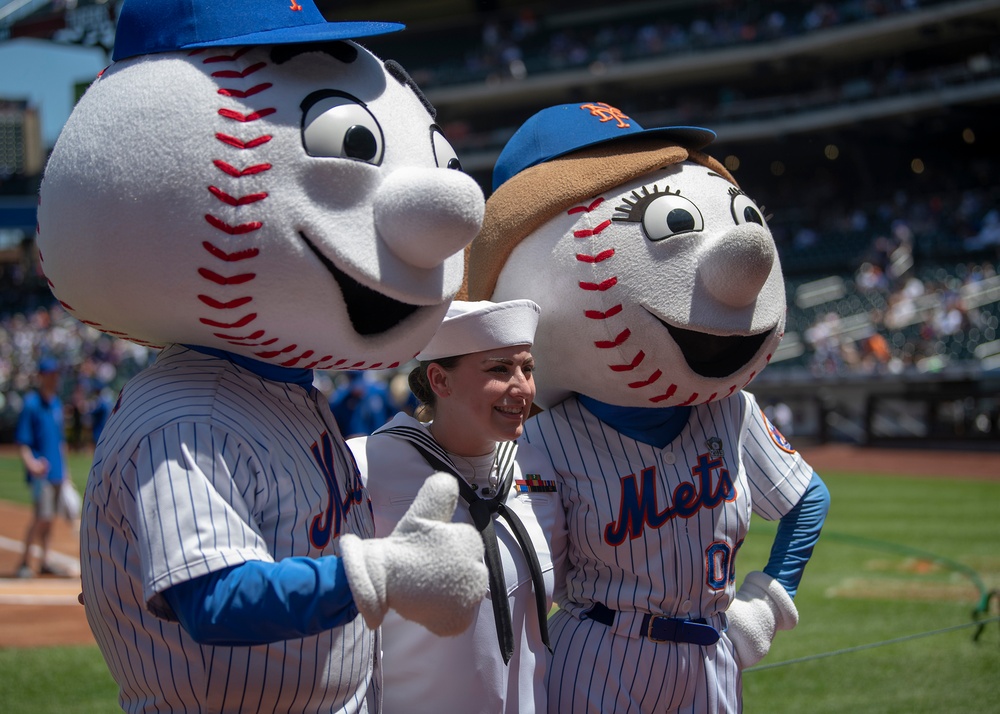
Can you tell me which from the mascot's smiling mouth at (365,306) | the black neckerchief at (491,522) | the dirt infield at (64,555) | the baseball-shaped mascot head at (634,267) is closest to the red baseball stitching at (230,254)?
the mascot's smiling mouth at (365,306)

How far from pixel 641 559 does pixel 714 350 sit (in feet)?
1.98

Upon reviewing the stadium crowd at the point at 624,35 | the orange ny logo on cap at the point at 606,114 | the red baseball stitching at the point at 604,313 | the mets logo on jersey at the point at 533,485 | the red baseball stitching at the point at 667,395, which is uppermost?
the orange ny logo on cap at the point at 606,114

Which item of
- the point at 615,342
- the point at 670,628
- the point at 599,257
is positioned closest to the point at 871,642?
the point at 670,628

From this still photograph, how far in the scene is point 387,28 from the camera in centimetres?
223

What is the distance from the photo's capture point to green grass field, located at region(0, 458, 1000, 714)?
5203 mm

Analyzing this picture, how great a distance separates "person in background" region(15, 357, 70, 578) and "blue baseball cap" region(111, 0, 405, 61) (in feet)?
22.5

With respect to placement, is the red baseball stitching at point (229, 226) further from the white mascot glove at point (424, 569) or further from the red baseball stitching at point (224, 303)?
the white mascot glove at point (424, 569)

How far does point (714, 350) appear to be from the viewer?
111 inches

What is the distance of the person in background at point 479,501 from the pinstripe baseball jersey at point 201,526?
0.34 metres

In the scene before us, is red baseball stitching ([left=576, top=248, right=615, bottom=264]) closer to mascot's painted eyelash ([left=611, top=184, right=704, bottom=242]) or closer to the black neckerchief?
mascot's painted eyelash ([left=611, top=184, right=704, bottom=242])

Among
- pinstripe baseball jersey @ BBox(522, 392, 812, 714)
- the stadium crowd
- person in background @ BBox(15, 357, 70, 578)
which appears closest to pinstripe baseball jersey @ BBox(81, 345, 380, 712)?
pinstripe baseball jersey @ BBox(522, 392, 812, 714)

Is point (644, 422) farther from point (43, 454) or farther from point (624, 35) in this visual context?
point (624, 35)

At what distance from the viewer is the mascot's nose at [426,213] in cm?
197

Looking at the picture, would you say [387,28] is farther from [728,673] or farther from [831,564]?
[831,564]
